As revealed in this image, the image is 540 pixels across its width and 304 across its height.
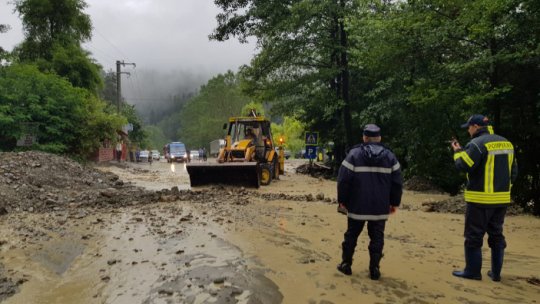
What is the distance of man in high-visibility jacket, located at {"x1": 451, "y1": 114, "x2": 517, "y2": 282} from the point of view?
5.18m

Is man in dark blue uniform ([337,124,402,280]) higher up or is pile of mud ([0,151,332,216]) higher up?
man in dark blue uniform ([337,124,402,280])

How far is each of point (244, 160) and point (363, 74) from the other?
8145 mm

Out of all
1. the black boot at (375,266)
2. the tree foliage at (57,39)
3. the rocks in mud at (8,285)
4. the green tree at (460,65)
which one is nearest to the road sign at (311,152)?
the green tree at (460,65)

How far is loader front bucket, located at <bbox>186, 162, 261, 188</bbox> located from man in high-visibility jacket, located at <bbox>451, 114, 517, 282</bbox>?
32.8ft

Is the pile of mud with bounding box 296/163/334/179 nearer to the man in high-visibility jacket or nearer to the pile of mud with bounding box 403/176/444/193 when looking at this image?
the pile of mud with bounding box 403/176/444/193

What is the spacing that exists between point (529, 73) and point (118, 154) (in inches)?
1519

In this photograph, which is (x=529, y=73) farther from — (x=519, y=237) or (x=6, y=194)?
(x=6, y=194)

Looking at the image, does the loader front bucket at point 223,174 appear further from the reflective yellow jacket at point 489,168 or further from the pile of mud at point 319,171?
the reflective yellow jacket at point 489,168

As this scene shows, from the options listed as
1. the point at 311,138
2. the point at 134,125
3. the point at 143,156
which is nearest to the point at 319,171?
the point at 311,138

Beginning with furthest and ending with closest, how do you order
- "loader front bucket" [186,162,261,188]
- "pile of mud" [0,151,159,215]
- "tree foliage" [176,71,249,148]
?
"tree foliage" [176,71,249,148] → "loader front bucket" [186,162,261,188] → "pile of mud" [0,151,159,215]

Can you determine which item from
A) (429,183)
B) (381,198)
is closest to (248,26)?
(429,183)

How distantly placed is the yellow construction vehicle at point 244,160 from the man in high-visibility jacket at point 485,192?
32.6 feet

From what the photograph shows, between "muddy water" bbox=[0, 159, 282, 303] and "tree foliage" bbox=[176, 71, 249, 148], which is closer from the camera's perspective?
"muddy water" bbox=[0, 159, 282, 303]

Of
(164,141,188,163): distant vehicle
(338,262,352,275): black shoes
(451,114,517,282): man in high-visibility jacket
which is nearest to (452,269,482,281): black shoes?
(451,114,517,282): man in high-visibility jacket
